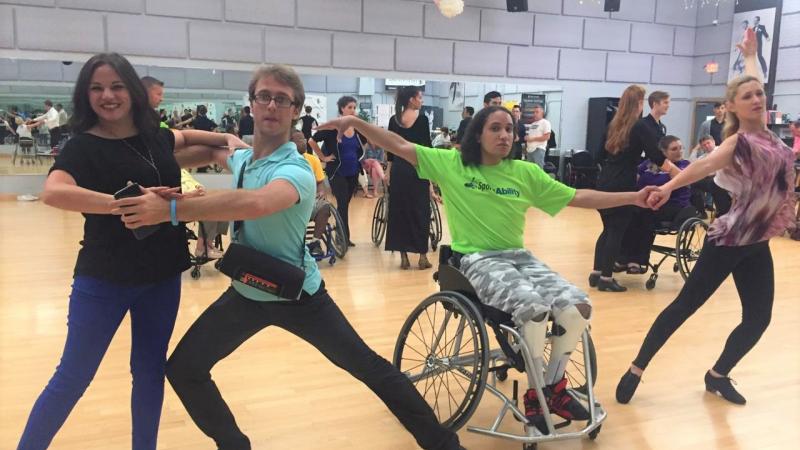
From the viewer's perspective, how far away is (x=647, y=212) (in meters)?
5.09

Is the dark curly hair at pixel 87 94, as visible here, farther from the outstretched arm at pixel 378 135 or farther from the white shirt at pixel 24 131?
the white shirt at pixel 24 131

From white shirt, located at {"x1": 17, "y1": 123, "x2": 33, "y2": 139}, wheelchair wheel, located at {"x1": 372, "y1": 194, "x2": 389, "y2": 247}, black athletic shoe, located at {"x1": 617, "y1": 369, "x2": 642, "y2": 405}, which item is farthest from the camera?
white shirt, located at {"x1": 17, "y1": 123, "x2": 33, "y2": 139}

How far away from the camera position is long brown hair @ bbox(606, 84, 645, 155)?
4.73 metres

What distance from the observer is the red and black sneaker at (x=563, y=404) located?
2316 millimetres

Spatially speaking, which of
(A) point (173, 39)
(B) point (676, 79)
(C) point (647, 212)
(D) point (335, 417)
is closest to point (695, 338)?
(C) point (647, 212)

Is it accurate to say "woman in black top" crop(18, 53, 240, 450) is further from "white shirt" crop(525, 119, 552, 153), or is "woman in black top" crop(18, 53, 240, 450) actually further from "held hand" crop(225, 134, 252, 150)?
"white shirt" crop(525, 119, 552, 153)

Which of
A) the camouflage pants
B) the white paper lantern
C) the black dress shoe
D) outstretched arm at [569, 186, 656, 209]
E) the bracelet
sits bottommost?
the black dress shoe

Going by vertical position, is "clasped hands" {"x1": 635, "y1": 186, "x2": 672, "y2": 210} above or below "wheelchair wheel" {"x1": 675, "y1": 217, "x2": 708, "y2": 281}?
above

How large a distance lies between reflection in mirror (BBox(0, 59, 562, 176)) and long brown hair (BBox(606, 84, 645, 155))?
461 centimetres

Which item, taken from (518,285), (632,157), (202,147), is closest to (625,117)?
(632,157)

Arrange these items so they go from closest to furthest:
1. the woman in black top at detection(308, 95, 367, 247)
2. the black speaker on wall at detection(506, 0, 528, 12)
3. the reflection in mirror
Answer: the woman in black top at detection(308, 95, 367, 247), the reflection in mirror, the black speaker on wall at detection(506, 0, 528, 12)

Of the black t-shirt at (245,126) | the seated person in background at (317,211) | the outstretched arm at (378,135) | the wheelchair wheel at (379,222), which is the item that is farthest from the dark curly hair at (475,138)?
the black t-shirt at (245,126)

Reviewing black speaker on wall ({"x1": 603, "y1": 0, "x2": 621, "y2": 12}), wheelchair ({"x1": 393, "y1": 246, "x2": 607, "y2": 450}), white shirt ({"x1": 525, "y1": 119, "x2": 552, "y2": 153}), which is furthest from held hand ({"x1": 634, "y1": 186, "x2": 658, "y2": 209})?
black speaker on wall ({"x1": 603, "y1": 0, "x2": 621, "y2": 12})

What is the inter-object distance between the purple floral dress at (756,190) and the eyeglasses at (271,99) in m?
1.93
